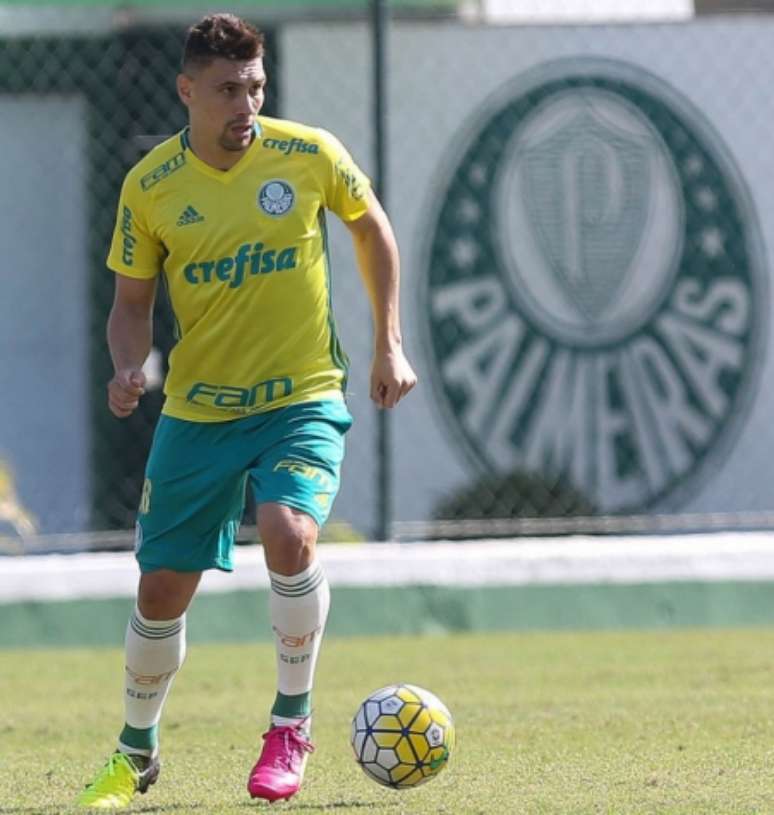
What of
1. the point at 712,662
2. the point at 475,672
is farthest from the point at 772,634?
the point at 475,672

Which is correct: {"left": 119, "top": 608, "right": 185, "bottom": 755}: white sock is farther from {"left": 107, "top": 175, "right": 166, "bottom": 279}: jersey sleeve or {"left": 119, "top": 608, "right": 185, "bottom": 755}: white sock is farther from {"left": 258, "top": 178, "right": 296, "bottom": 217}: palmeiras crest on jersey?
{"left": 258, "top": 178, "right": 296, "bottom": 217}: palmeiras crest on jersey

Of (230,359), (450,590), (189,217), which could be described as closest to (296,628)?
(230,359)

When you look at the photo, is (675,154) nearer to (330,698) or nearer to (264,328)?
(330,698)

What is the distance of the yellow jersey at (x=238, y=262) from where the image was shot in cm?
566

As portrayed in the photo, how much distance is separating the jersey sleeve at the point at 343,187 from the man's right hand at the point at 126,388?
717mm

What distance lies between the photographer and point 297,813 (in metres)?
5.23

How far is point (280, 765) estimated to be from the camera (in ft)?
18.1

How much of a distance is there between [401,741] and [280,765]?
0.35 meters

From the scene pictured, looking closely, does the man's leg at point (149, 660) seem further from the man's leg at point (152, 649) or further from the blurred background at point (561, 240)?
the blurred background at point (561, 240)

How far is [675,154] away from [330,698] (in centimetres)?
442

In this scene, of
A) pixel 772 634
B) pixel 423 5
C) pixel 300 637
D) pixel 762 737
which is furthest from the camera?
pixel 423 5

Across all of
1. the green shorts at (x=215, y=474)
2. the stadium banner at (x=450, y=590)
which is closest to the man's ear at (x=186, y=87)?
the green shorts at (x=215, y=474)

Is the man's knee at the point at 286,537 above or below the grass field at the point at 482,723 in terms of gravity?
above

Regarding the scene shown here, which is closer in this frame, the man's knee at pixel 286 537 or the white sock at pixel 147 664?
the man's knee at pixel 286 537
